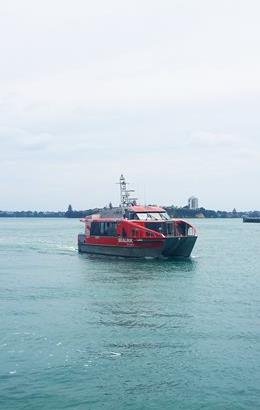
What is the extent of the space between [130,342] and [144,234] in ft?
112

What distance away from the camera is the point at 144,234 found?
60781mm

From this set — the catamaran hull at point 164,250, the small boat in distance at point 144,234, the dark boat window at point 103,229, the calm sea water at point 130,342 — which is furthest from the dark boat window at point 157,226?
the calm sea water at point 130,342

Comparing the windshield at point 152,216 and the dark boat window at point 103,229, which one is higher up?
the windshield at point 152,216

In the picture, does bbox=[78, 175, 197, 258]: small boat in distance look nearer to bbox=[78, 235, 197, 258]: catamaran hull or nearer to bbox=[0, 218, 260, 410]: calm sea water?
bbox=[78, 235, 197, 258]: catamaran hull

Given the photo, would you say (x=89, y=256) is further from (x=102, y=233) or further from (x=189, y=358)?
(x=189, y=358)

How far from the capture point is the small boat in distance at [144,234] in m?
61.0

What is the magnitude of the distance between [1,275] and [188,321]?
83.2 feet

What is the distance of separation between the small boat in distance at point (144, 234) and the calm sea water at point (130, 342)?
35.6ft

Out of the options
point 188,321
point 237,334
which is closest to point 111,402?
point 237,334

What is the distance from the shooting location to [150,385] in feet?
69.6

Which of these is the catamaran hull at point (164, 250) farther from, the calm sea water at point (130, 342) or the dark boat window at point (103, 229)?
the calm sea water at point (130, 342)

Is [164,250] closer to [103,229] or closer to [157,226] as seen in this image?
[157,226]

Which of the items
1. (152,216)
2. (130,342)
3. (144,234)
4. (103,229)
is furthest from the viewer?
(103,229)

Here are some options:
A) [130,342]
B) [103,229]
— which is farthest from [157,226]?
[130,342]
